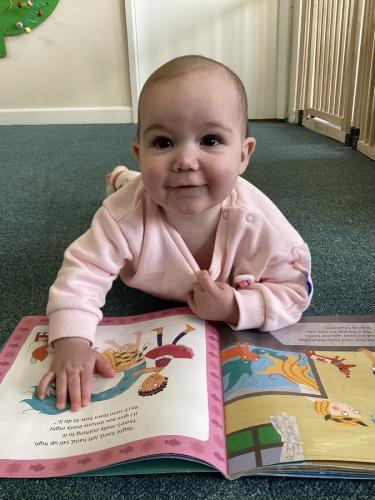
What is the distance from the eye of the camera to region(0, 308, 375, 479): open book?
40cm

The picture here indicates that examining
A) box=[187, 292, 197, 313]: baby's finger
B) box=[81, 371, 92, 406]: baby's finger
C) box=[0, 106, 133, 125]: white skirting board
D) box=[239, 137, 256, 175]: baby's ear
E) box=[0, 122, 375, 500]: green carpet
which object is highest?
box=[239, 137, 256, 175]: baby's ear

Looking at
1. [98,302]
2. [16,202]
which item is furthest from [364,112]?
[98,302]

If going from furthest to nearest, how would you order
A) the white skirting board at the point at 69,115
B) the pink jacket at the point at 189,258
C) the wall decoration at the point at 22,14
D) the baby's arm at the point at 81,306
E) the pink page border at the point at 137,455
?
the white skirting board at the point at 69,115
the wall decoration at the point at 22,14
the pink jacket at the point at 189,258
the baby's arm at the point at 81,306
the pink page border at the point at 137,455

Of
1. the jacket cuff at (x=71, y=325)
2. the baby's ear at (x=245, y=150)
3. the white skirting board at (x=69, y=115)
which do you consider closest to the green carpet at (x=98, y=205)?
the jacket cuff at (x=71, y=325)

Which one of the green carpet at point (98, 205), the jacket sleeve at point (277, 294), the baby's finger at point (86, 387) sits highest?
the jacket sleeve at point (277, 294)

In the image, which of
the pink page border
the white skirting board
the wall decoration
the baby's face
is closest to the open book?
the pink page border

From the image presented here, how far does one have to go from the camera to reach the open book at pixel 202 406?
15.7 inches

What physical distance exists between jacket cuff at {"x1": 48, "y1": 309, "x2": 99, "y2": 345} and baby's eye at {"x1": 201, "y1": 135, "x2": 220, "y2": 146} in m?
0.25

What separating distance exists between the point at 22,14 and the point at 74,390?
2.42 metres

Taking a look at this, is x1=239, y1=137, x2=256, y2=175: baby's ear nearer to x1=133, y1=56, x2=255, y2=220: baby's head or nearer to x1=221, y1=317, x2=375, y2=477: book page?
x1=133, y1=56, x2=255, y2=220: baby's head

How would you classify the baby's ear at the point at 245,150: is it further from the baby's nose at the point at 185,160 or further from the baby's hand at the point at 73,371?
the baby's hand at the point at 73,371

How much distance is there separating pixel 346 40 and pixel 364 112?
1.24ft

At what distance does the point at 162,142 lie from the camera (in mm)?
549

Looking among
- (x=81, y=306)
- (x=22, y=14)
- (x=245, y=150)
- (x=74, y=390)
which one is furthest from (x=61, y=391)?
(x=22, y=14)
